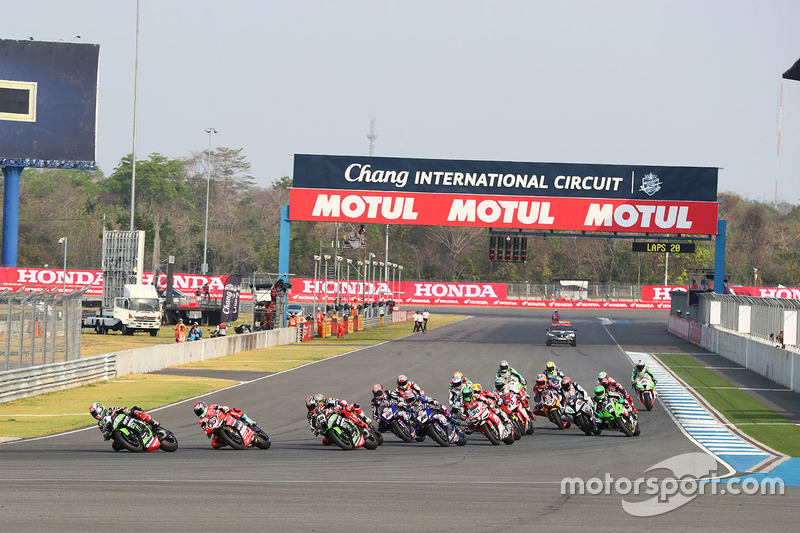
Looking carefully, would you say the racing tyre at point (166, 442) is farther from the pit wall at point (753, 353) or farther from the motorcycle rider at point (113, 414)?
the pit wall at point (753, 353)

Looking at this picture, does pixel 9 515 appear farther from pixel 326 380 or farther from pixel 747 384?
pixel 747 384

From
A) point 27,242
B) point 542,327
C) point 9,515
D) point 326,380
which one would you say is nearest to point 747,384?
point 326,380

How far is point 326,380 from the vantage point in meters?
29.7

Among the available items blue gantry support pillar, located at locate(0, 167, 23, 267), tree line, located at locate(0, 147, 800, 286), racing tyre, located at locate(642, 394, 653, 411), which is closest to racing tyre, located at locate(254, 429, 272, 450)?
racing tyre, located at locate(642, 394, 653, 411)

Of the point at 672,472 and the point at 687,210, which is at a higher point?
the point at 687,210

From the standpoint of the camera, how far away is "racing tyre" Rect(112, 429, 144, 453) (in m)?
16.0

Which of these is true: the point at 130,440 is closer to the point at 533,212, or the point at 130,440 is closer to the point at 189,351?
the point at 189,351

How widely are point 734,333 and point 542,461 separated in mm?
27648

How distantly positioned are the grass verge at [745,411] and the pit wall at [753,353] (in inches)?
61.7

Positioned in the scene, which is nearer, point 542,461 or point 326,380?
point 542,461

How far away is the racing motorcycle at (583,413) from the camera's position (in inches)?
767

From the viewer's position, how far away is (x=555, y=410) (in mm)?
20344

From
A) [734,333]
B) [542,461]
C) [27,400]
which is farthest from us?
[734,333]

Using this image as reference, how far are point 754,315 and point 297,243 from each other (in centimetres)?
9287
